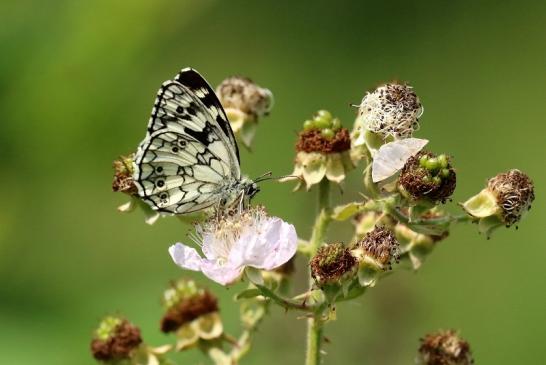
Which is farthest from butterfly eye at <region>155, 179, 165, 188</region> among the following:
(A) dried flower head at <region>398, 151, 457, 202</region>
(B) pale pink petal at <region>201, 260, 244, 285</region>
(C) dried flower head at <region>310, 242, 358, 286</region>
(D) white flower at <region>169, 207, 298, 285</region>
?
(A) dried flower head at <region>398, 151, 457, 202</region>

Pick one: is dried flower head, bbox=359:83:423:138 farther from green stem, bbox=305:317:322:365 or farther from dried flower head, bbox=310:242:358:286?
green stem, bbox=305:317:322:365

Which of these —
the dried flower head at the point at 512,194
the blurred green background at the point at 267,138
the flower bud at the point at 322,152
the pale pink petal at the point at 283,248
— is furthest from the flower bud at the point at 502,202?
the blurred green background at the point at 267,138

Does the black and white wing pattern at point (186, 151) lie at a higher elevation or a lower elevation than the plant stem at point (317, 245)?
higher

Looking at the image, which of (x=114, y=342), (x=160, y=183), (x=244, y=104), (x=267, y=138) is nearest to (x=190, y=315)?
(x=114, y=342)

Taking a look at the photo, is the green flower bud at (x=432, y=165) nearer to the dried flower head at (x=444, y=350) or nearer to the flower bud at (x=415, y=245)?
the flower bud at (x=415, y=245)

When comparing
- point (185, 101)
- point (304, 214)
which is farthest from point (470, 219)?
point (304, 214)

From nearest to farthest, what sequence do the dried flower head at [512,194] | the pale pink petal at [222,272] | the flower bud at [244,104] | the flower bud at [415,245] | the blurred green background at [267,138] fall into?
1. the pale pink petal at [222,272]
2. the dried flower head at [512,194]
3. the flower bud at [415,245]
4. the flower bud at [244,104]
5. the blurred green background at [267,138]

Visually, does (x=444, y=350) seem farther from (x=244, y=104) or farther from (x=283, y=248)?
(x=244, y=104)

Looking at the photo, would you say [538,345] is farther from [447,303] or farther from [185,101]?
[185,101]
